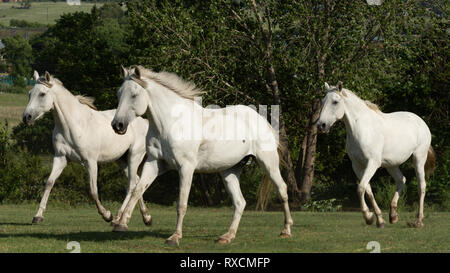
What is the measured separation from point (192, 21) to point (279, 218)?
667cm

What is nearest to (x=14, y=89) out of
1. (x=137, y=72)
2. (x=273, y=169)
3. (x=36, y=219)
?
(x=36, y=219)

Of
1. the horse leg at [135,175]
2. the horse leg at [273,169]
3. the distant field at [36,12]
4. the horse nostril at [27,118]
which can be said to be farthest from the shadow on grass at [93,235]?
the distant field at [36,12]

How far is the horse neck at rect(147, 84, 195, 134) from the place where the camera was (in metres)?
10.2

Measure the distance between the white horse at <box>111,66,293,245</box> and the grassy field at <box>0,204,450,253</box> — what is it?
387 millimetres

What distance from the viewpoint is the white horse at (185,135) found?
10102 millimetres

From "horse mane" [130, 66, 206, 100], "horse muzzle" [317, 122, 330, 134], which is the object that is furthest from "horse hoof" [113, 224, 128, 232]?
"horse muzzle" [317, 122, 330, 134]

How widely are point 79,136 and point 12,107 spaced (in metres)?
56.2

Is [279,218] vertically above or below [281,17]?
below

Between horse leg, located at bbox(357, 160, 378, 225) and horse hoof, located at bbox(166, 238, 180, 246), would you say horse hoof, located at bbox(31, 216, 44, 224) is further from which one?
horse leg, located at bbox(357, 160, 378, 225)

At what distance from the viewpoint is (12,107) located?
6719 cm

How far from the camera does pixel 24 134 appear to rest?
4341 centimetres

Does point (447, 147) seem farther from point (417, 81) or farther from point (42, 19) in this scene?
point (42, 19)

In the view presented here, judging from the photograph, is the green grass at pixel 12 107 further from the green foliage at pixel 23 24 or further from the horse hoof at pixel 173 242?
the green foliage at pixel 23 24
